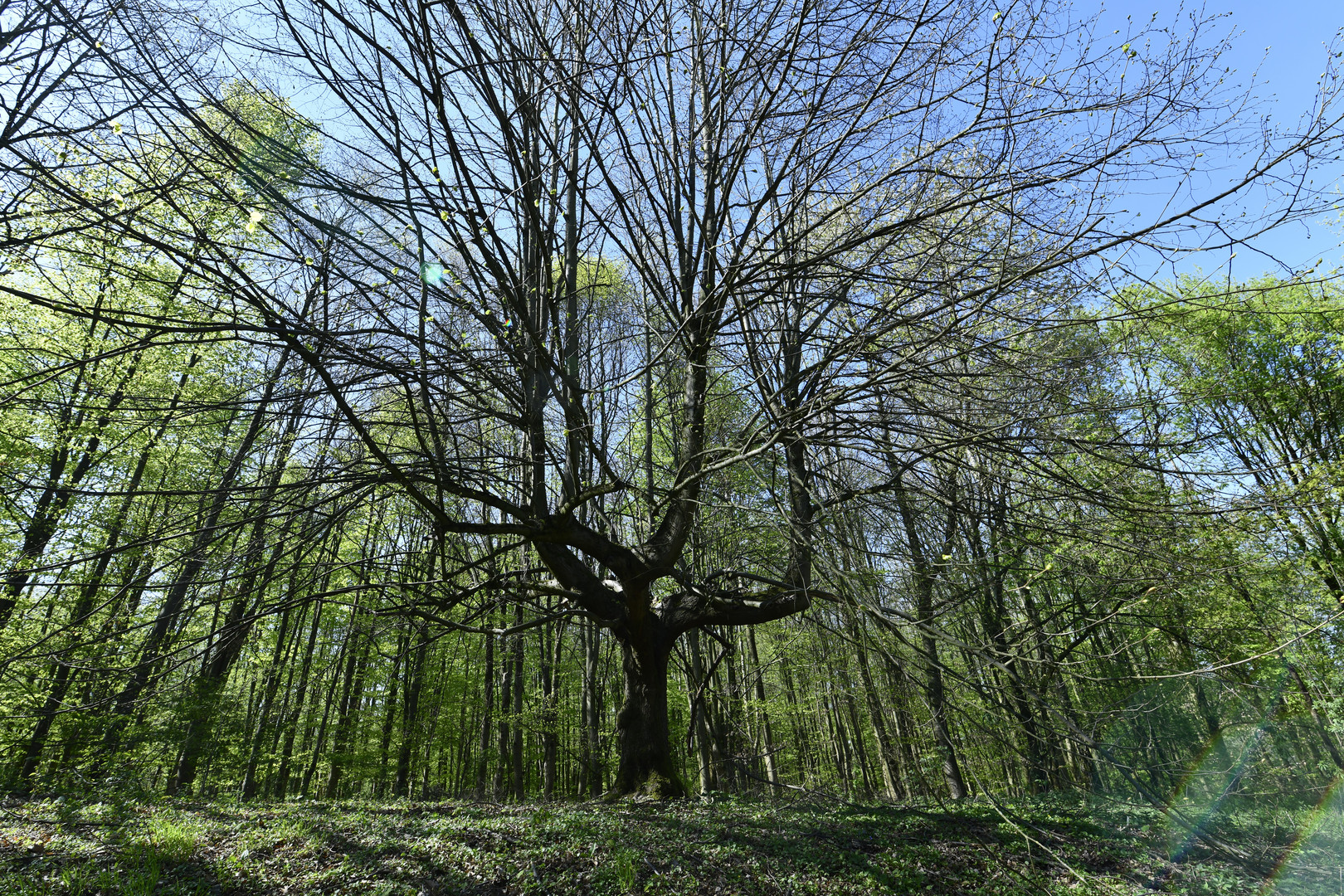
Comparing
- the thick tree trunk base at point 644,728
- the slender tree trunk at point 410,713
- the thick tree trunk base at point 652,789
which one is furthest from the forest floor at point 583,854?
the slender tree trunk at point 410,713

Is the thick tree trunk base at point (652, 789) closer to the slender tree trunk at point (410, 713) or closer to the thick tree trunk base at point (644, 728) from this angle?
the thick tree trunk base at point (644, 728)

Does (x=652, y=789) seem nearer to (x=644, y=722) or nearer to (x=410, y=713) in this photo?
(x=644, y=722)

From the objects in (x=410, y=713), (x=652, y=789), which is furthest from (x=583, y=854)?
(x=410, y=713)

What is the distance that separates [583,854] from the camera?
168 inches

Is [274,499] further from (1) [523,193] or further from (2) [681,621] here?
(2) [681,621]

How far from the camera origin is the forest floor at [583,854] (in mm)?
3781

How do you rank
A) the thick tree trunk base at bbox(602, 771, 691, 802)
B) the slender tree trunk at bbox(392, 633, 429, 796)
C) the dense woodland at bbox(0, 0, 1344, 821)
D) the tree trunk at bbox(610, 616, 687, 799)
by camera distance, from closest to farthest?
the dense woodland at bbox(0, 0, 1344, 821), the thick tree trunk base at bbox(602, 771, 691, 802), the tree trunk at bbox(610, 616, 687, 799), the slender tree trunk at bbox(392, 633, 429, 796)

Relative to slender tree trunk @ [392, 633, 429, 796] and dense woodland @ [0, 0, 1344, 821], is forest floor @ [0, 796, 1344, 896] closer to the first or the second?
dense woodland @ [0, 0, 1344, 821]

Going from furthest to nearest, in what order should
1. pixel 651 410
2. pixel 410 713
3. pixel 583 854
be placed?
pixel 410 713 < pixel 651 410 < pixel 583 854

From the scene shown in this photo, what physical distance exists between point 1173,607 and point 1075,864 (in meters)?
5.55

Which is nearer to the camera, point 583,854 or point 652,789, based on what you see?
point 583,854

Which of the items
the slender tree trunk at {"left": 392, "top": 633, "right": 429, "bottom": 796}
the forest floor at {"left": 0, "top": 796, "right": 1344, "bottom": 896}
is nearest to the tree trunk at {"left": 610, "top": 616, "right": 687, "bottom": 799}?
the forest floor at {"left": 0, "top": 796, "right": 1344, "bottom": 896}

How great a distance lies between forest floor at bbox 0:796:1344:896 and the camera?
3.78m

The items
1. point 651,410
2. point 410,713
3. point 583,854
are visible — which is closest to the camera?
point 583,854
